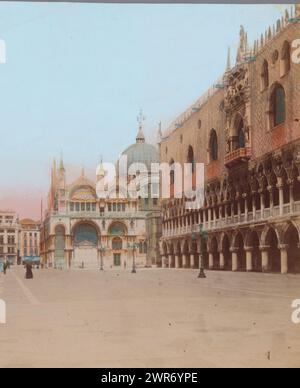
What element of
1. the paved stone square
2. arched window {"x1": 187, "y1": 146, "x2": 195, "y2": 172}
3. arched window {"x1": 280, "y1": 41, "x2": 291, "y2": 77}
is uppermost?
→ arched window {"x1": 280, "y1": 41, "x2": 291, "y2": 77}

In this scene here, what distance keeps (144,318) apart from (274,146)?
14.8 m

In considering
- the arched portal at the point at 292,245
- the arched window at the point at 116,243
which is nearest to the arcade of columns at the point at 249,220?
the arched portal at the point at 292,245

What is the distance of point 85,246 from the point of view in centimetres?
5219

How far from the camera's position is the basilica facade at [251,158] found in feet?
77.4

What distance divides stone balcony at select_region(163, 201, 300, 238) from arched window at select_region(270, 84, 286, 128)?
3.19 meters

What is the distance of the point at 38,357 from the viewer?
28.5 feet

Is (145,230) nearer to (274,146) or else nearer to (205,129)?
(205,129)

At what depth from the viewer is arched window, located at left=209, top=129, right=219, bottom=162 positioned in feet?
88.0

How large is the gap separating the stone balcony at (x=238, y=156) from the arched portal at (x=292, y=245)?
12.3 ft

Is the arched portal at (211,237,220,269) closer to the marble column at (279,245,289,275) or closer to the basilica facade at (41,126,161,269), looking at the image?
the basilica facade at (41,126,161,269)

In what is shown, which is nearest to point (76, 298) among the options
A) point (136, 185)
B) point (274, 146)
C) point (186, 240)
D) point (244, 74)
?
point (136, 185)

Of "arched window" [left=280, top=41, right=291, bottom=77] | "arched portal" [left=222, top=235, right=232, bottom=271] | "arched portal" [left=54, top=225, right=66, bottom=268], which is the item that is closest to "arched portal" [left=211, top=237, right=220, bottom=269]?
"arched portal" [left=222, top=235, right=232, bottom=271]
